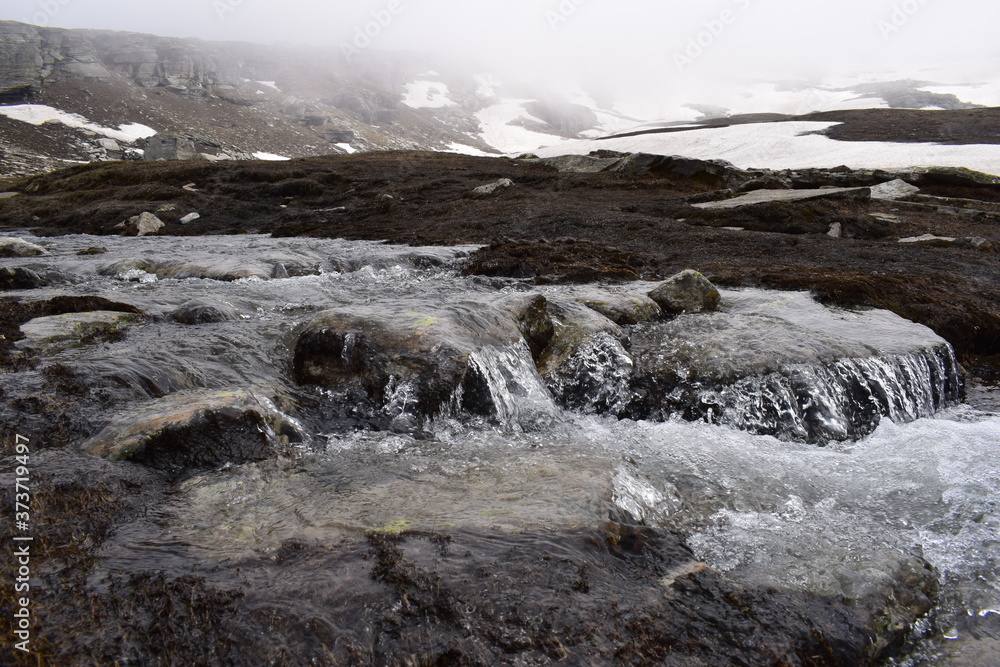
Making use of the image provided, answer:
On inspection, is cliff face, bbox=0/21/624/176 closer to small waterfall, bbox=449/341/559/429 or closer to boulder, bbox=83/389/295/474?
small waterfall, bbox=449/341/559/429

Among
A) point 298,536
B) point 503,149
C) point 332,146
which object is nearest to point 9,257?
point 298,536

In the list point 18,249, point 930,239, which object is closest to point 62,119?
point 18,249

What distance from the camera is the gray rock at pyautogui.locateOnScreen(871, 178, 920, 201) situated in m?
21.6

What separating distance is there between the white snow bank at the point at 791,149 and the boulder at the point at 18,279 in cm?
3077

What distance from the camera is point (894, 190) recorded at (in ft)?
71.9

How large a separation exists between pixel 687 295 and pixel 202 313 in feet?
22.3

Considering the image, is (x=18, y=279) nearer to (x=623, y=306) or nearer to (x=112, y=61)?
(x=623, y=306)

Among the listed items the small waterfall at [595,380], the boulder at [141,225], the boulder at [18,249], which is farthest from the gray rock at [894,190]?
the boulder at [18,249]

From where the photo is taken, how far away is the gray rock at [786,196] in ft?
60.0

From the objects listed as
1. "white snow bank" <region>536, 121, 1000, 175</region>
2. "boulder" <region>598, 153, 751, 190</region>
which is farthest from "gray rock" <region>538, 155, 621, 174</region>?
"white snow bank" <region>536, 121, 1000, 175</region>

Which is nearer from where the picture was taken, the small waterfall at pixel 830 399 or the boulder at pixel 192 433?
the boulder at pixel 192 433

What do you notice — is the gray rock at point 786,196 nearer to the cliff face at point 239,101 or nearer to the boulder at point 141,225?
the boulder at point 141,225

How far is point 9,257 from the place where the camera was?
1191 centimetres

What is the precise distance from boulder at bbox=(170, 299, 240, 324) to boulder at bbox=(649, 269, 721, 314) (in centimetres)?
608
